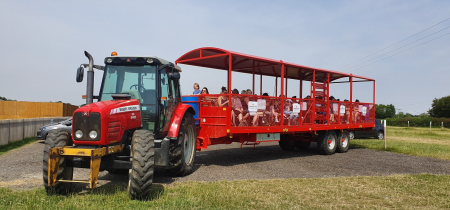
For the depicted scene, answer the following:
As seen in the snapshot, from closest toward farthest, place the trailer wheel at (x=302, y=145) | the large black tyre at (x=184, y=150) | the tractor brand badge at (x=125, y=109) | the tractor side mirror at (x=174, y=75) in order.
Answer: the tractor brand badge at (x=125, y=109), the tractor side mirror at (x=174, y=75), the large black tyre at (x=184, y=150), the trailer wheel at (x=302, y=145)

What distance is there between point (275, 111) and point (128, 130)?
222 inches

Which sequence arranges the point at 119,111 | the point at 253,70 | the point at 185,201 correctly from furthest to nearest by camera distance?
1. the point at 253,70
2. the point at 119,111
3. the point at 185,201

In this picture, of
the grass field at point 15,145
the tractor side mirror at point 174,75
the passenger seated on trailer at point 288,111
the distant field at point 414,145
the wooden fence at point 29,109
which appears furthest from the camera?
the wooden fence at point 29,109

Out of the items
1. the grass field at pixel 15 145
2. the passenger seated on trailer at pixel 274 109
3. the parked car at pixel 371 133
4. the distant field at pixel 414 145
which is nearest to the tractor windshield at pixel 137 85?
the passenger seated on trailer at pixel 274 109

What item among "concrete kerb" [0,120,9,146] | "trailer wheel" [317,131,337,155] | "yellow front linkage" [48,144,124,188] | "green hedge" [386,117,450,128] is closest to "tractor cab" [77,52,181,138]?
"yellow front linkage" [48,144,124,188]

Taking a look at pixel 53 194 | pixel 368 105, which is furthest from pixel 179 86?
pixel 368 105

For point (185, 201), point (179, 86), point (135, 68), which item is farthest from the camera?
point (179, 86)

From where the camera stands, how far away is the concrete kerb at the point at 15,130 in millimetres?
14852

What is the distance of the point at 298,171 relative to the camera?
9.12m

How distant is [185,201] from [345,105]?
10.4m

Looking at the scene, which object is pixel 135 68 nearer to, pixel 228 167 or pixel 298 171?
pixel 228 167

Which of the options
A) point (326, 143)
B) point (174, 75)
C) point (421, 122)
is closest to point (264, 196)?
point (174, 75)

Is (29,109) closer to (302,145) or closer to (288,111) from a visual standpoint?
(302,145)

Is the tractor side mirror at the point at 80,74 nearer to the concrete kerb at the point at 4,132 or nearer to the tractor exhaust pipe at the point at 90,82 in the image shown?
the tractor exhaust pipe at the point at 90,82
